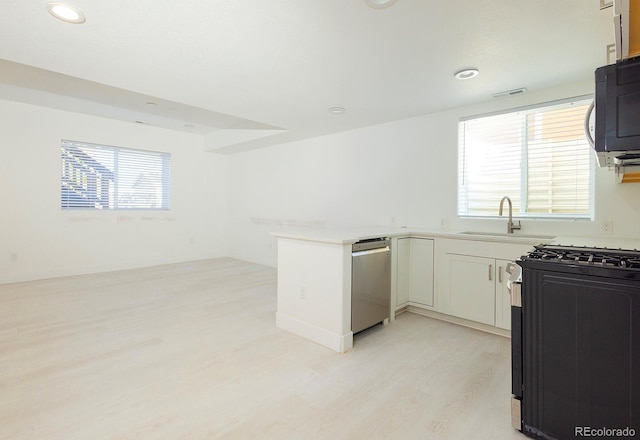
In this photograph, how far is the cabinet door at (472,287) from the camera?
2.80 m

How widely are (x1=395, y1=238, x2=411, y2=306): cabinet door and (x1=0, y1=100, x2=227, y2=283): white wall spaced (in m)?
4.81

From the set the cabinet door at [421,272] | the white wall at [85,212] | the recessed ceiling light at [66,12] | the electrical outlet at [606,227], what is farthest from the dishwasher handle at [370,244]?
the white wall at [85,212]

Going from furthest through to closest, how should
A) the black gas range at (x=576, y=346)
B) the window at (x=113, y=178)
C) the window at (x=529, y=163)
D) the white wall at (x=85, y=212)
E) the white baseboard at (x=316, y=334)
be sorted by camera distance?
1. the window at (x=113, y=178)
2. the white wall at (x=85, y=212)
3. the window at (x=529, y=163)
4. the white baseboard at (x=316, y=334)
5. the black gas range at (x=576, y=346)

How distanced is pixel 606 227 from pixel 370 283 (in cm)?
211

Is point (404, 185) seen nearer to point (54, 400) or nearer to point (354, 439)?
point (354, 439)

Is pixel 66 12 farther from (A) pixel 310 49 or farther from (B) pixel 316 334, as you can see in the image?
(B) pixel 316 334

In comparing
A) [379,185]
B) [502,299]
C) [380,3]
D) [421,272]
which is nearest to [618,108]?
[380,3]

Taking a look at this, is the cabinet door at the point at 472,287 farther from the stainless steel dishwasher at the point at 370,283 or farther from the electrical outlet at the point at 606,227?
the electrical outlet at the point at 606,227

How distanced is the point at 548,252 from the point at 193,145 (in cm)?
636

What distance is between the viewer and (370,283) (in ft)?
9.07

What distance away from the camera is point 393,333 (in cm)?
285

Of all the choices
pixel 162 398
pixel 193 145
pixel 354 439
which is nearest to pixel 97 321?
pixel 162 398

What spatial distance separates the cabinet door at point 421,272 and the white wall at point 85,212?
4857mm

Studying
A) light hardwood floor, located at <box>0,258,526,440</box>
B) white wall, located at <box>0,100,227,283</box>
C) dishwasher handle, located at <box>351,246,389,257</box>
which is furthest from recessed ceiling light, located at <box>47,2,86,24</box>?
white wall, located at <box>0,100,227,283</box>
